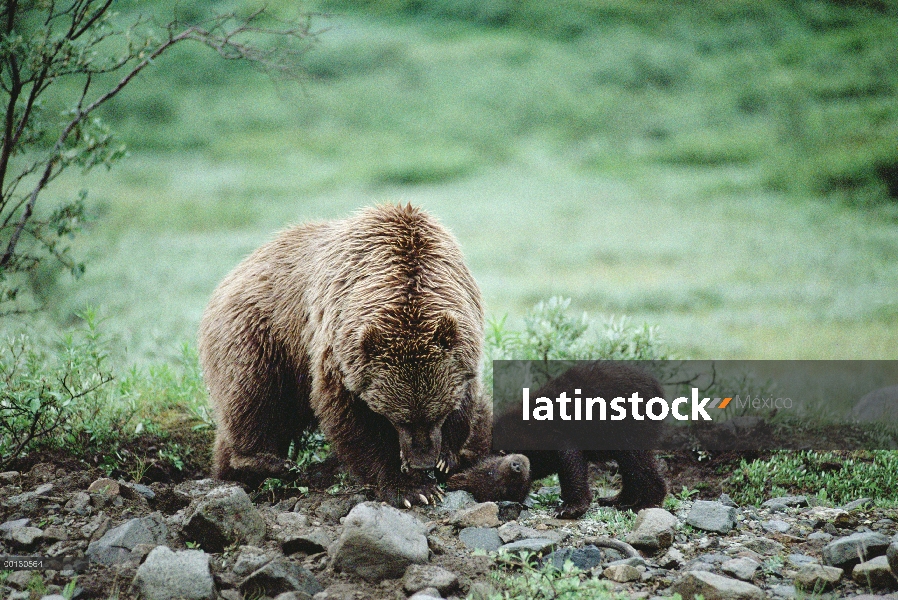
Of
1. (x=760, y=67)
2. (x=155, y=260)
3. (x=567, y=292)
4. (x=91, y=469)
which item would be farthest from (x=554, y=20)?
(x=91, y=469)

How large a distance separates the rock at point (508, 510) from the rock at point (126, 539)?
6.56 ft

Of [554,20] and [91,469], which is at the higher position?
[554,20]

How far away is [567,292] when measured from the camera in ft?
48.2

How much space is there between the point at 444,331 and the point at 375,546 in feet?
4.01

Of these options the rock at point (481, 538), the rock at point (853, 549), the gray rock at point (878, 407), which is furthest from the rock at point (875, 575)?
the gray rock at point (878, 407)

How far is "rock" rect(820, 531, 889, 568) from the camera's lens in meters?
4.45

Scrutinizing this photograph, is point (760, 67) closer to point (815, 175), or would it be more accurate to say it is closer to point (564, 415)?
point (815, 175)

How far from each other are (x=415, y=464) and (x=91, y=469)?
7.16 feet

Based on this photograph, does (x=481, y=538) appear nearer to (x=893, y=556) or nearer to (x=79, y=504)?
(x=893, y=556)

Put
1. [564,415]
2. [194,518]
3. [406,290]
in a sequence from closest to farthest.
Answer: [194,518]
[406,290]
[564,415]

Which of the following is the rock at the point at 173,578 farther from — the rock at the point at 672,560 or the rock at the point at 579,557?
the rock at the point at 672,560

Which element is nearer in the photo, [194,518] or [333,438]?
[194,518]

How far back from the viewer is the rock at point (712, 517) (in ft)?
16.8

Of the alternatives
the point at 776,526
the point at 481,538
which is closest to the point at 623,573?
the point at 481,538
